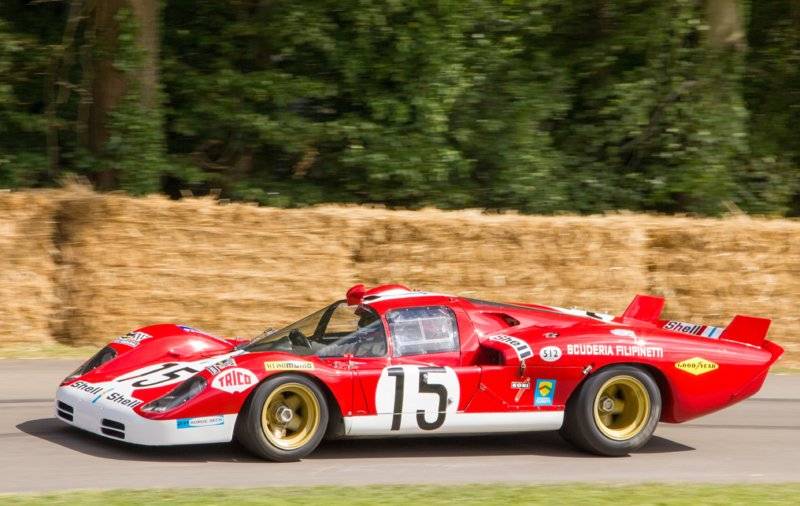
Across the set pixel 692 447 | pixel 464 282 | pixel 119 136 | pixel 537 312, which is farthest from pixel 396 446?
pixel 119 136

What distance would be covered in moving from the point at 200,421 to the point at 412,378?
1362 millimetres

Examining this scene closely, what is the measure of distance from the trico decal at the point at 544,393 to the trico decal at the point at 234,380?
6.19ft

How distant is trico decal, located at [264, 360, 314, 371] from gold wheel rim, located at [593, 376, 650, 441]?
6.45 ft

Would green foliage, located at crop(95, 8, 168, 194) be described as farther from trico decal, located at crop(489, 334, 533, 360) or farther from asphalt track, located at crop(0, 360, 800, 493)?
trico decal, located at crop(489, 334, 533, 360)

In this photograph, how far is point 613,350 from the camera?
7.60 metres

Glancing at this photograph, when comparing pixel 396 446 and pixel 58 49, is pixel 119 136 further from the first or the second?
pixel 396 446

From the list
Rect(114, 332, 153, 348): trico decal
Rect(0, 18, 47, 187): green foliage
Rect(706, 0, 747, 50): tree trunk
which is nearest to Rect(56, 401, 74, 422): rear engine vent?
Rect(114, 332, 153, 348): trico decal

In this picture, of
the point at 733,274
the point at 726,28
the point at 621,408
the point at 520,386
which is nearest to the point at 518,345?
the point at 520,386

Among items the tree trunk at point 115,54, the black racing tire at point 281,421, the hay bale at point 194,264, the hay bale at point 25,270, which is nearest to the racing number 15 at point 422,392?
the black racing tire at point 281,421

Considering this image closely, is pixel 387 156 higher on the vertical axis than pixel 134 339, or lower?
higher

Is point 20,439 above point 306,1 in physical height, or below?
below

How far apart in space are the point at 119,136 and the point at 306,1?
309 cm

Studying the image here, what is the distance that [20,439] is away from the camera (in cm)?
733

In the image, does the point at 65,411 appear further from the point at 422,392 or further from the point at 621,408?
the point at 621,408
